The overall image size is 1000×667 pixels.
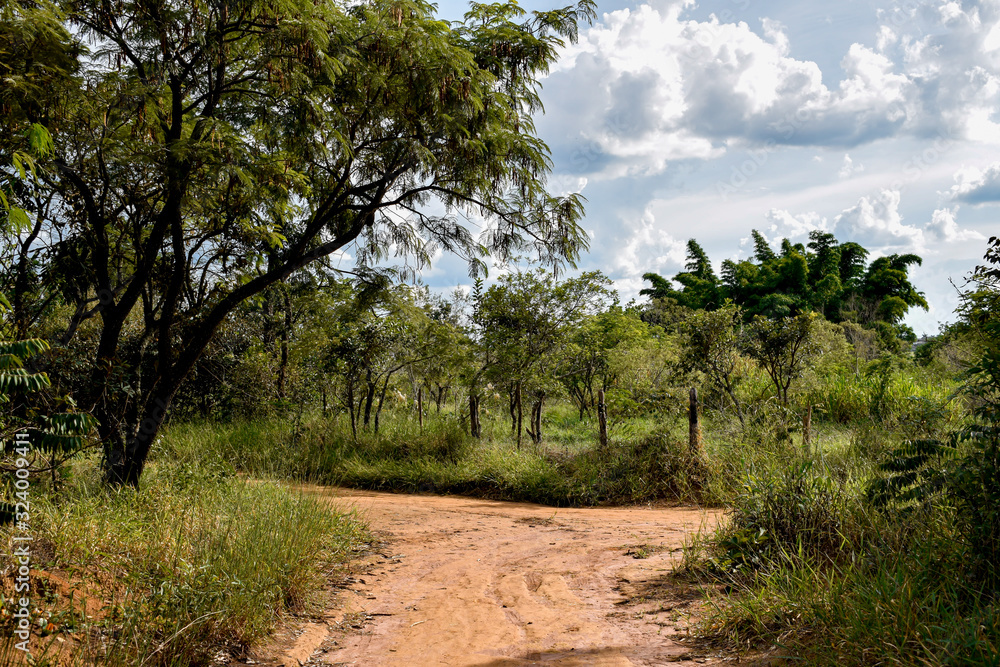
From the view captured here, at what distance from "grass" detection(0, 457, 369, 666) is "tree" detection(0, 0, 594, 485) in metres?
1.74

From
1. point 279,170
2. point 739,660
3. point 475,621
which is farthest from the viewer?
point 279,170

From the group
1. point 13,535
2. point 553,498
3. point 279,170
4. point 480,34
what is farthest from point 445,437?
point 13,535

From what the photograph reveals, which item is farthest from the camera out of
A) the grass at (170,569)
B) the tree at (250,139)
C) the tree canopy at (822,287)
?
the tree canopy at (822,287)

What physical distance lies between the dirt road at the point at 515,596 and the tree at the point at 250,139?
334 centimetres

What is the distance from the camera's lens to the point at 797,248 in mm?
44062

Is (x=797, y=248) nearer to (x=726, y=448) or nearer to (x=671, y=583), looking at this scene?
(x=726, y=448)

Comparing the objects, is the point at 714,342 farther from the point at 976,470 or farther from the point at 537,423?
the point at 976,470

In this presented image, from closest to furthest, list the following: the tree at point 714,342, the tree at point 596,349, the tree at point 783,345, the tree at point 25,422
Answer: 1. the tree at point 25,422
2. the tree at point 714,342
3. the tree at point 783,345
4. the tree at point 596,349

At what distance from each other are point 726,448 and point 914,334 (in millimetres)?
37198

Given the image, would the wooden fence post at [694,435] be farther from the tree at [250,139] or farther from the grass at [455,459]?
the tree at [250,139]

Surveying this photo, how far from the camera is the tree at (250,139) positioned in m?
6.70

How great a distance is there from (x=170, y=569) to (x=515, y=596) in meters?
2.68

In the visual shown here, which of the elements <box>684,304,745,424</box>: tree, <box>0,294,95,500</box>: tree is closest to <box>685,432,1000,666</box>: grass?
<box>0,294,95,500</box>: tree

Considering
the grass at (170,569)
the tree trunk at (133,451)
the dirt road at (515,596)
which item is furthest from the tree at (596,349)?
the grass at (170,569)
